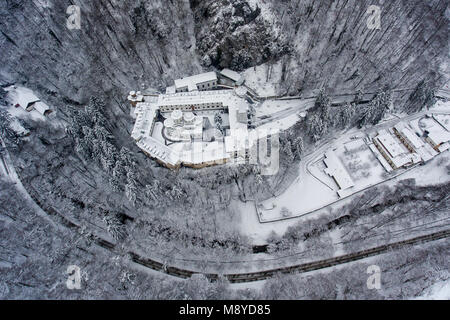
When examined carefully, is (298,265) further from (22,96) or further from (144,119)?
(22,96)

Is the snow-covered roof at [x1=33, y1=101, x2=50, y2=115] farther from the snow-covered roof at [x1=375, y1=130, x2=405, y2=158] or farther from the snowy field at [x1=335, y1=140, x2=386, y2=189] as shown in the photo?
the snow-covered roof at [x1=375, y1=130, x2=405, y2=158]

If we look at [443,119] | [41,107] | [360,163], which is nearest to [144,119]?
[41,107]

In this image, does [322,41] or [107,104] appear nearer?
[107,104]

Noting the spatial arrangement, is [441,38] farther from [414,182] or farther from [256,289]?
[256,289]

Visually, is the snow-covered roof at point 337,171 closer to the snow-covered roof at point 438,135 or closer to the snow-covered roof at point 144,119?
the snow-covered roof at point 438,135

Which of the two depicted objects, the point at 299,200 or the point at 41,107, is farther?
the point at 41,107

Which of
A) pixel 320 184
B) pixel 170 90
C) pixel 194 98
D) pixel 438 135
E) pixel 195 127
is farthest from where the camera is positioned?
pixel 170 90
